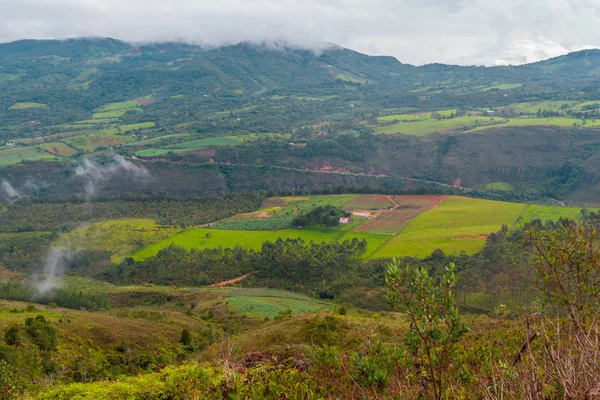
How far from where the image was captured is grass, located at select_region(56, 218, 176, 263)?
5962 cm

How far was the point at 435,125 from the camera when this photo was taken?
12962 cm

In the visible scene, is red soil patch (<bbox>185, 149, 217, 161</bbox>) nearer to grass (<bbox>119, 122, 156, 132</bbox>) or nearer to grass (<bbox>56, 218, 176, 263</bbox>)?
grass (<bbox>56, 218, 176, 263</bbox>)

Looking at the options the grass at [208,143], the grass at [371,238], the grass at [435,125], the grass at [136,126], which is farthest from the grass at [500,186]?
the grass at [136,126]

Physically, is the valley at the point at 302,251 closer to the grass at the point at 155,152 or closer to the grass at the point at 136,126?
the grass at the point at 155,152

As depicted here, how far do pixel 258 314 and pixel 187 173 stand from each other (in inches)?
2831

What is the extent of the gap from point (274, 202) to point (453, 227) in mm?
33091

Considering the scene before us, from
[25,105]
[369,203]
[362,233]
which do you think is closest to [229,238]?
[362,233]

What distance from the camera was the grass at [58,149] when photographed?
380 ft

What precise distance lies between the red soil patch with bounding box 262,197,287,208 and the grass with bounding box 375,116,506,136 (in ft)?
177

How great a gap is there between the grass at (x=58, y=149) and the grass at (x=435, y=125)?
82.4m

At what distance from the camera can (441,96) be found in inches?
7431

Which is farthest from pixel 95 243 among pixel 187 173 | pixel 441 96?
pixel 441 96

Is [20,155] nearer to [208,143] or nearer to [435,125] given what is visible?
[208,143]

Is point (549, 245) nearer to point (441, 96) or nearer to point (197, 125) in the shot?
point (197, 125)
